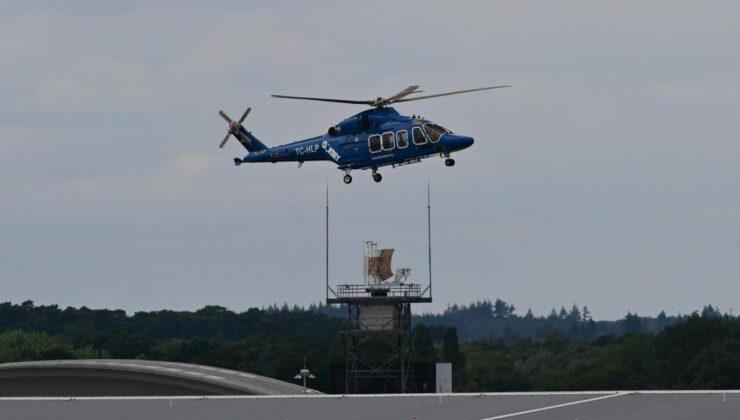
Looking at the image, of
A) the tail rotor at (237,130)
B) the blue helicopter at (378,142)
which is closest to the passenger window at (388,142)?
the blue helicopter at (378,142)

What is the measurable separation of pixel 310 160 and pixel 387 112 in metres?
5.90

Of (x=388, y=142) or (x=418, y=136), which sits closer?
(x=418, y=136)

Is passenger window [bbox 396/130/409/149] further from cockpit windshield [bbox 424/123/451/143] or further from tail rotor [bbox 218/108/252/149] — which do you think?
tail rotor [bbox 218/108/252/149]

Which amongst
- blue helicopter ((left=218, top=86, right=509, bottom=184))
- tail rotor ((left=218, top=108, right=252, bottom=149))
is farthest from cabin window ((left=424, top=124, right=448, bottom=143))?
tail rotor ((left=218, top=108, right=252, bottom=149))

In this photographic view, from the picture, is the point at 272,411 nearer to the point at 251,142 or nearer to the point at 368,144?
the point at 368,144

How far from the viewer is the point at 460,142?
9656cm

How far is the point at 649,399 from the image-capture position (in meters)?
72.1

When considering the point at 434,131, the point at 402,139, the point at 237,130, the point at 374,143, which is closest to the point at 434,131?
the point at 434,131

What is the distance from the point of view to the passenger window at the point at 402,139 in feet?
318

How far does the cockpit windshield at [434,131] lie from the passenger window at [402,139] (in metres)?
1.14

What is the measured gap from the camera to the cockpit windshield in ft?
317

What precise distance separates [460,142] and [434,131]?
1.60 meters

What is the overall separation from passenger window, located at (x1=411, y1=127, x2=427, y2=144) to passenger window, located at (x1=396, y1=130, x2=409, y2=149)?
392 mm

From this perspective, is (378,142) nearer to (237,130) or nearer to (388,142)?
(388,142)
